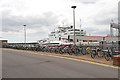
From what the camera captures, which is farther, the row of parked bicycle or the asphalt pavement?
the row of parked bicycle

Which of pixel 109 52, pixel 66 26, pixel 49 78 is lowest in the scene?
pixel 49 78

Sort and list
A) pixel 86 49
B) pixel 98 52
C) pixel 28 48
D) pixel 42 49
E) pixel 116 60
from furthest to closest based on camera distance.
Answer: pixel 28 48 < pixel 42 49 < pixel 86 49 < pixel 98 52 < pixel 116 60

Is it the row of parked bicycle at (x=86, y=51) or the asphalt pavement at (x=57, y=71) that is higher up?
the row of parked bicycle at (x=86, y=51)

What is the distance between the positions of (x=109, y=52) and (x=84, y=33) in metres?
53.4

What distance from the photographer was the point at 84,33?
206 ft

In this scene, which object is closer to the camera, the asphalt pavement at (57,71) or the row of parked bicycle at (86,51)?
the asphalt pavement at (57,71)

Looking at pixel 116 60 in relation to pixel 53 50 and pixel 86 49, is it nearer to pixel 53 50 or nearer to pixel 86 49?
pixel 86 49

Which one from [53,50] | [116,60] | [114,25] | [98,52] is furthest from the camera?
[114,25]

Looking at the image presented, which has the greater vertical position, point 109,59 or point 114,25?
point 114,25

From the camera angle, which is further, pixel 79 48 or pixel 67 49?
pixel 67 49

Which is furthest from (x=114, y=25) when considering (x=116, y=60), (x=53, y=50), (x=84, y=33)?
(x=84, y=33)

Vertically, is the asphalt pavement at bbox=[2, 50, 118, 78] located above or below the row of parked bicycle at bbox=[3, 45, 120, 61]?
below

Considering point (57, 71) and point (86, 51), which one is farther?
point (86, 51)

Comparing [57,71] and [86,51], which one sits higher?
[86,51]
